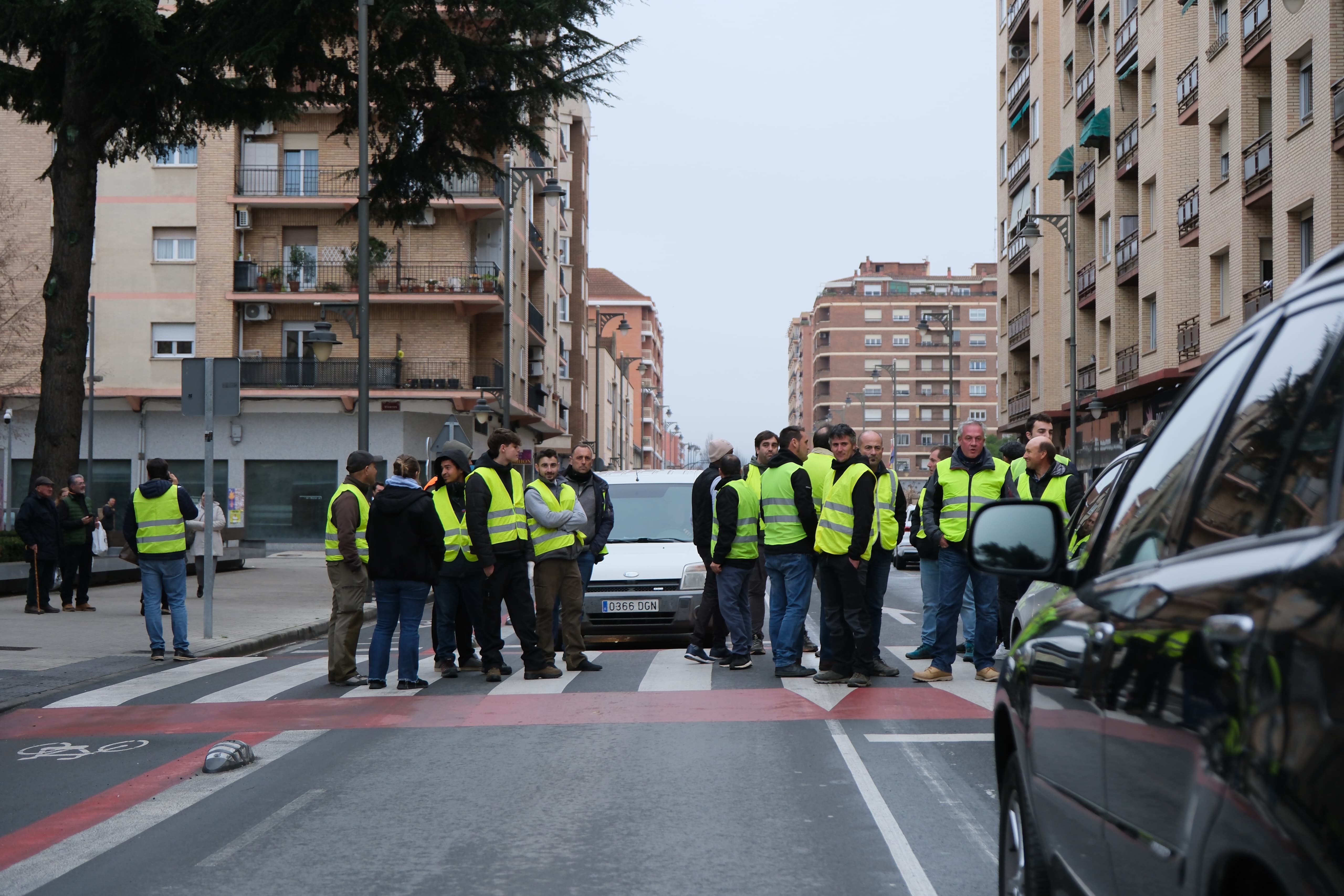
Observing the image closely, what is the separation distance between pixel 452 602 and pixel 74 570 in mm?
10492

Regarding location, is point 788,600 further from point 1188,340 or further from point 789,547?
point 1188,340

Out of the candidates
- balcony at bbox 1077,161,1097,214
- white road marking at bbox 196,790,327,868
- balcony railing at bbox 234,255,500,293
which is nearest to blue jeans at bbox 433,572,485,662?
white road marking at bbox 196,790,327,868

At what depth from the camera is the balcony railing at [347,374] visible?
45.3 meters

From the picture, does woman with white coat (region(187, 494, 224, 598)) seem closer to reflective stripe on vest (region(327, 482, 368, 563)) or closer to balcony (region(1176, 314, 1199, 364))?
reflective stripe on vest (region(327, 482, 368, 563))

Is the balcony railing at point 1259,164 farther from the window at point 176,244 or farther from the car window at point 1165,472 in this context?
the window at point 176,244

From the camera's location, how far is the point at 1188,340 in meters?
35.4

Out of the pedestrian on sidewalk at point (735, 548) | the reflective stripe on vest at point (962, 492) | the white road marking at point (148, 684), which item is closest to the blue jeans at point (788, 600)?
the pedestrian on sidewalk at point (735, 548)

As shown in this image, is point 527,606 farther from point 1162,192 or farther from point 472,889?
point 1162,192

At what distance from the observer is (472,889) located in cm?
522

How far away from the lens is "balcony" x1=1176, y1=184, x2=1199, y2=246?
3475 cm

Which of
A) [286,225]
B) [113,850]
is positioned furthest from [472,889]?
[286,225]

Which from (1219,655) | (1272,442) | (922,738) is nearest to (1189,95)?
(922,738)

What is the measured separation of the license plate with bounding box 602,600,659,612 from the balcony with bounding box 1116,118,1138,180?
30659 mm

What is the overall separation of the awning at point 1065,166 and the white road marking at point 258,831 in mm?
44356
